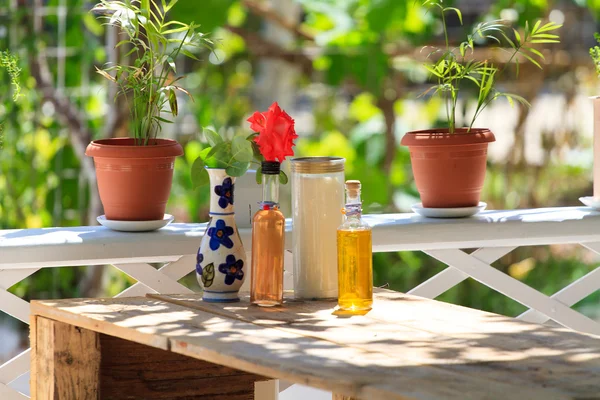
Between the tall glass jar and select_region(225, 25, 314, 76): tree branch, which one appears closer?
the tall glass jar

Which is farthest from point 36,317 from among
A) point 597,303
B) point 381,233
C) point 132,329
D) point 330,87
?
point 597,303

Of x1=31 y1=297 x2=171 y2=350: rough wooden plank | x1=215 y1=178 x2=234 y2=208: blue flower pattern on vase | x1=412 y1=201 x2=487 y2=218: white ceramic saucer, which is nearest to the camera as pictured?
x1=31 y1=297 x2=171 y2=350: rough wooden plank

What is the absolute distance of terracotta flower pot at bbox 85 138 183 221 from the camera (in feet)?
6.54

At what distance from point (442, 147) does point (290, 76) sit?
218 cm

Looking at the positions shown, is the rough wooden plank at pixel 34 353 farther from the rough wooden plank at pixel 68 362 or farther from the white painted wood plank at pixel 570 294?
the white painted wood plank at pixel 570 294

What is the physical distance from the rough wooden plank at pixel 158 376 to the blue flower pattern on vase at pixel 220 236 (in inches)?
8.8

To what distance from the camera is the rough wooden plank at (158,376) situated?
177 cm

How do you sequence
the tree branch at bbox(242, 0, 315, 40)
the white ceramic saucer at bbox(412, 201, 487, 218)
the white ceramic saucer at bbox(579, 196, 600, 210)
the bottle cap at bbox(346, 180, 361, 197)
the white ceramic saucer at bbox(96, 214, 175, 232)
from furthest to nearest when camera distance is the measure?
the tree branch at bbox(242, 0, 315, 40) → the white ceramic saucer at bbox(579, 196, 600, 210) → the white ceramic saucer at bbox(412, 201, 487, 218) → the white ceramic saucer at bbox(96, 214, 175, 232) → the bottle cap at bbox(346, 180, 361, 197)

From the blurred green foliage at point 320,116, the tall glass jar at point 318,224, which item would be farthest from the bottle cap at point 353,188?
the blurred green foliage at point 320,116

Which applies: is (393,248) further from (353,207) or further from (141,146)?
(141,146)

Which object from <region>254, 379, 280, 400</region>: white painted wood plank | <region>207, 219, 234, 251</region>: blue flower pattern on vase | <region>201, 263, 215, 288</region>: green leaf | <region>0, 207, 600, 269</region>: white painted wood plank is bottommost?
<region>254, 379, 280, 400</region>: white painted wood plank

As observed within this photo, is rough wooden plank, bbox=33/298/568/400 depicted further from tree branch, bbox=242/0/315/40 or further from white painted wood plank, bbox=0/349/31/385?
tree branch, bbox=242/0/315/40

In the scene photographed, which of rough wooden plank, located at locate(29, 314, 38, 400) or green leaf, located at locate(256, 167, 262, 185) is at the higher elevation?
green leaf, located at locate(256, 167, 262, 185)

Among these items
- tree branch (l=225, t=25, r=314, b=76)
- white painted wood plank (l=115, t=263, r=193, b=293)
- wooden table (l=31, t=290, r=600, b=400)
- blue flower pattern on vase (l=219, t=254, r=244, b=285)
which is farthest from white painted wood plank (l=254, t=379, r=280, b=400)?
tree branch (l=225, t=25, r=314, b=76)
